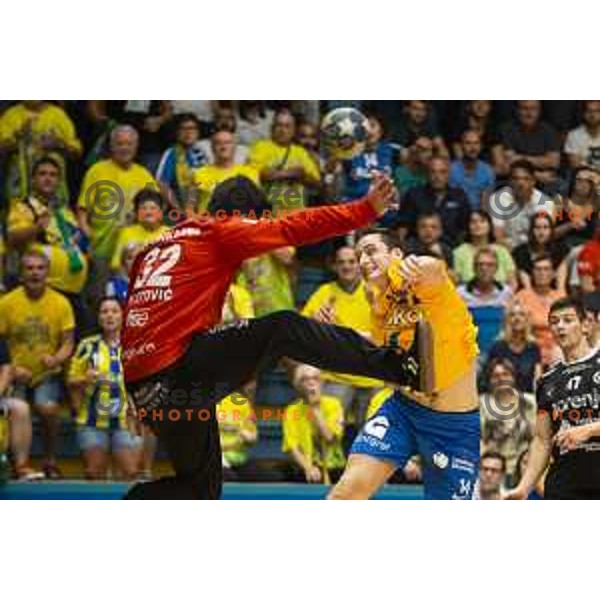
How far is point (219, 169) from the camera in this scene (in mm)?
8664

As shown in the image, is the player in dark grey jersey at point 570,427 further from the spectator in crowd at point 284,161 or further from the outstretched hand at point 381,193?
the spectator in crowd at point 284,161

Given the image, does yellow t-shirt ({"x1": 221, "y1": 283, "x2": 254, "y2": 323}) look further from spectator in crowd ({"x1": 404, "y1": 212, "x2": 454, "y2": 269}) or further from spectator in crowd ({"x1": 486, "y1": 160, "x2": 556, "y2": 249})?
spectator in crowd ({"x1": 486, "y1": 160, "x2": 556, "y2": 249})

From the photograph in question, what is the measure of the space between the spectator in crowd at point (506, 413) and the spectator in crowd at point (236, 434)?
4.09 ft

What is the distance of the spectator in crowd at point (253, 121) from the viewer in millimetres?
8703

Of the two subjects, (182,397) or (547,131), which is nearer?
(182,397)

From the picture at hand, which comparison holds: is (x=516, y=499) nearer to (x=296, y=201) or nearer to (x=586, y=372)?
(x=586, y=372)

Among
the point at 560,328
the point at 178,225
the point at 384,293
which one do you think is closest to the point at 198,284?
the point at 178,225

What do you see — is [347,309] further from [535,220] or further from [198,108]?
[198,108]

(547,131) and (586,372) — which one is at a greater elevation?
(547,131)

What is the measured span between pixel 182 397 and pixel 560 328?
2.10 m

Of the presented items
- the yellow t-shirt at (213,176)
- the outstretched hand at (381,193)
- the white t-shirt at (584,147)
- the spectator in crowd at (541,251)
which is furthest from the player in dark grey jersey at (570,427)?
the yellow t-shirt at (213,176)

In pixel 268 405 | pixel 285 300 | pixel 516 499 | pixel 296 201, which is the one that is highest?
pixel 296 201

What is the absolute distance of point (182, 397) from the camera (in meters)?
8.17

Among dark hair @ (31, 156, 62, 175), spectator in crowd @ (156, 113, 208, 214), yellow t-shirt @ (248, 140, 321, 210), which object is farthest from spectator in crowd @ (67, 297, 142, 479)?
yellow t-shirt @ (248, 140, 321, 210)
